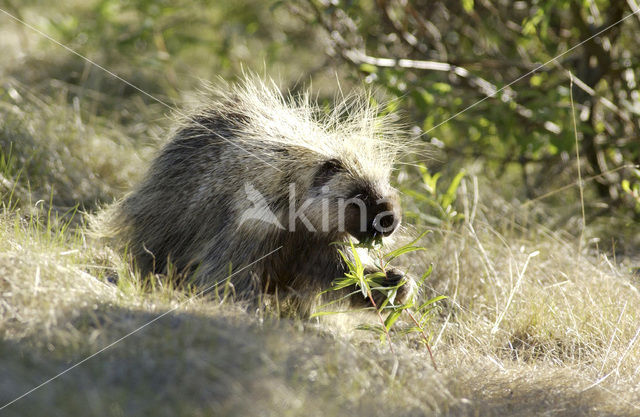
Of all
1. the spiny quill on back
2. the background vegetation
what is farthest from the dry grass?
the spiny quill on back

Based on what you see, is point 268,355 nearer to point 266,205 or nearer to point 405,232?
point 266,205

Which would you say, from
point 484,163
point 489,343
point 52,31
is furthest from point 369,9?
point 489,343

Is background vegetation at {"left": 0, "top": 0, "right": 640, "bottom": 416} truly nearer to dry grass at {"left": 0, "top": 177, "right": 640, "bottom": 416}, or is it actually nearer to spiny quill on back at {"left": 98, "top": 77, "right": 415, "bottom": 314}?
dry grass at {"left": 0, "top": 177, "right": 640, "bottom": 416}

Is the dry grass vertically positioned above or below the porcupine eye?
below

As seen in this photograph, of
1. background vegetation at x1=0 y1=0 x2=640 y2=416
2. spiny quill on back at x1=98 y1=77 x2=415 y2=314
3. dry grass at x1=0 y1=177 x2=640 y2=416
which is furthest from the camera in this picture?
spiny quill on back at x1=98 y1=77 x2=415 y2=314

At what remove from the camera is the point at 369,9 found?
7250mm

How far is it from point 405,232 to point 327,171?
68 cm

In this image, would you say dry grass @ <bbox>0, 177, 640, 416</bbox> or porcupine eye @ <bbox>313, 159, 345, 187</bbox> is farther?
porcupine eye @ <bbox>313, 159, 345, 187</bbox>

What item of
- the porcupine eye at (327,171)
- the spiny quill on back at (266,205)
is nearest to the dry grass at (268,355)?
the spiny quill on back at (266,205)

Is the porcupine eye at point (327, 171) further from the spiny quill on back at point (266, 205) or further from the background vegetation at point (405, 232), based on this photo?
the background vegetation at point (405, 232)

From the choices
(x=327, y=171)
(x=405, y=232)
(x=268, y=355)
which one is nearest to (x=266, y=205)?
(x=327, y=171)

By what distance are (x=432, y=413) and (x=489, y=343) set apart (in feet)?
3.18

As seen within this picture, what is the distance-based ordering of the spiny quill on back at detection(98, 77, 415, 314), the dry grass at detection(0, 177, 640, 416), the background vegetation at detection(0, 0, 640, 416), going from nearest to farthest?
the dry grass at detection(0, 177, 640, 416) → the background vegetation at detection(0, 0, 640, 416) → the spiny quill on back at detection(98, 77, 415, 314)

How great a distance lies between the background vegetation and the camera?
223 cm
